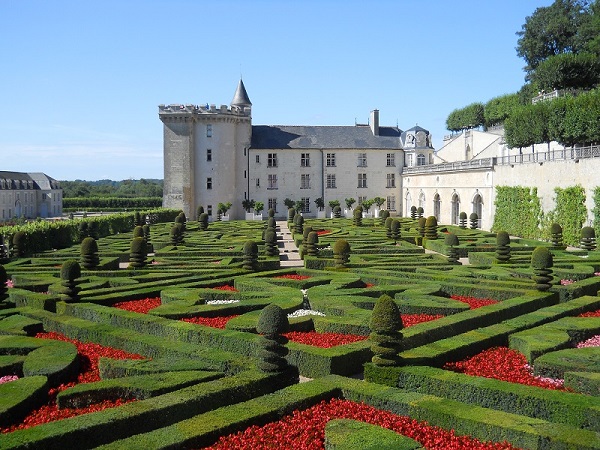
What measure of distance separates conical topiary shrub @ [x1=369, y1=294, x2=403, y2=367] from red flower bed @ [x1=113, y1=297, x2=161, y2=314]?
6387 millimetres

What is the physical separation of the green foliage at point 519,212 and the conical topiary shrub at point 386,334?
2719 cm

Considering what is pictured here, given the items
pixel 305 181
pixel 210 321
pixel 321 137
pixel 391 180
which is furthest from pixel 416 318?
pixel 321 137

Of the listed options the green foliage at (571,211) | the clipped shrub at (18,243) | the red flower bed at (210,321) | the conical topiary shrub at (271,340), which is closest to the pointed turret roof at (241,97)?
the green foliage at (571,211)

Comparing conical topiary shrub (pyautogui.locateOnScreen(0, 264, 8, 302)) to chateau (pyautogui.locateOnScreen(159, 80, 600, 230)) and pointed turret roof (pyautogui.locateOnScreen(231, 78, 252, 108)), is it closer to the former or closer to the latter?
chateau (pyautogui.locateOnScreen(159, 80, 600, 230))

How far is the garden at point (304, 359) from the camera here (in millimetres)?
7258

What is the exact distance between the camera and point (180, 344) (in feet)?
34.7

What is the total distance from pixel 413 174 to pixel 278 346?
156ft

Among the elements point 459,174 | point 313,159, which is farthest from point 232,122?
point 459,174

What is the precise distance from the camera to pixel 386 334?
9391mm

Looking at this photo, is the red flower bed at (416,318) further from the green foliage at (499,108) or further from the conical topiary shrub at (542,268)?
the green foliage at (499,108)

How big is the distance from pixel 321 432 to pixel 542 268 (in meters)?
9.51

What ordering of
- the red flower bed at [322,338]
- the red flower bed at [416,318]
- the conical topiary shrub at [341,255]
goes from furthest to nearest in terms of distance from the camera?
the conical topiary shrub at [341,255] → the red flower bed at [416,318] → the red flower bed at [322,338]

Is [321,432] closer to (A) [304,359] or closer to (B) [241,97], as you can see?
(A) [304,359]

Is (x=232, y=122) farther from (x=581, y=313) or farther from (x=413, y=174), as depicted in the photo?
(x=581, y=313)
